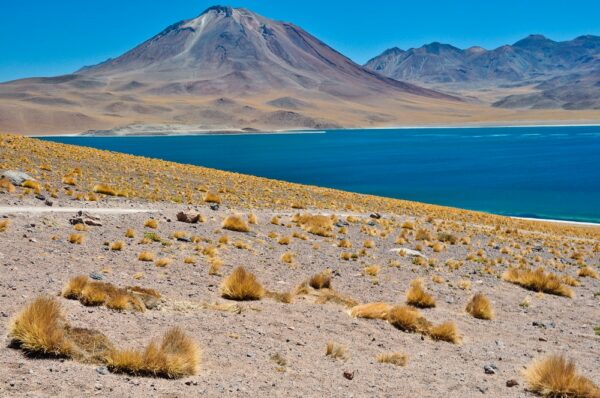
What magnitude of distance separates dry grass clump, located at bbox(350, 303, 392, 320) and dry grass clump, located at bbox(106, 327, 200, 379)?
3739mm

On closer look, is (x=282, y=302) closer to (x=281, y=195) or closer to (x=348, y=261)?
(x=348, y=261)

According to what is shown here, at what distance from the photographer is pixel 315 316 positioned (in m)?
9.70

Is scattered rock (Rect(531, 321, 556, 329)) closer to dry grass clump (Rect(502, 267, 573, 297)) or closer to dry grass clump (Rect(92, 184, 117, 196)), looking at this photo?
dry grass clump (Rect(502, 267, 573, 297))

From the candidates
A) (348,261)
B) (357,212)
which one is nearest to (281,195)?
(357,212)

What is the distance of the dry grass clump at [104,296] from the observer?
846 centimetres

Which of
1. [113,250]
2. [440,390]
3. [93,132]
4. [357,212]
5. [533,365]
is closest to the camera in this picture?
[440,390]

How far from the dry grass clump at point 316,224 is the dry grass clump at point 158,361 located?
12.5 m

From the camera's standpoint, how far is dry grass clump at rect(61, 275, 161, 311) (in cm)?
846

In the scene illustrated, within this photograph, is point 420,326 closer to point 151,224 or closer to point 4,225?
point 151,224

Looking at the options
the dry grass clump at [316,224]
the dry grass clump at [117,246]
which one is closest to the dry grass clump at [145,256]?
the dry grass clump at [117,246]

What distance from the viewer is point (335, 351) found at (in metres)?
8.00

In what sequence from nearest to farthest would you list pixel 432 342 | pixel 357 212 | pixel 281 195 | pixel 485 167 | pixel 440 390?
pixel 440 390 → pixel 432 342 → pixel 357 212 → pixel 281 195 → pixel 485 167

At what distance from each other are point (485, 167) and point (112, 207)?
77137mm

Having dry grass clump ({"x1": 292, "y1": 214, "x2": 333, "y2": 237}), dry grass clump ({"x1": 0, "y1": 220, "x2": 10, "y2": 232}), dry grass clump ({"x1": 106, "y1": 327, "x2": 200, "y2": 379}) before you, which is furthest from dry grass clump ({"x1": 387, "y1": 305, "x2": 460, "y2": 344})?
dry grass clump ({"x1": 292, "y1": 214, "x2": 333, "y2": 237})
